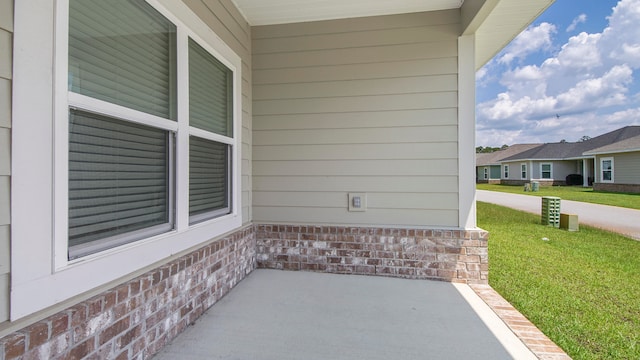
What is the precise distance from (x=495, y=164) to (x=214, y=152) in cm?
3318

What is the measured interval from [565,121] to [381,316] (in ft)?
170

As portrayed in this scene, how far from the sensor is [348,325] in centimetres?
228

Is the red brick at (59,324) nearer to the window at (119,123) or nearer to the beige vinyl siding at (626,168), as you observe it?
the window at (119,123)

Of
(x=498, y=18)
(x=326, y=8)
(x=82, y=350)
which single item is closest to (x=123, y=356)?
(x=82, y=350)

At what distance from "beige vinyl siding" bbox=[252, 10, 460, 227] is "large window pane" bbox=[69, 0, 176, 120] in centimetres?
154

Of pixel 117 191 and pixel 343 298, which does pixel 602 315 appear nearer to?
pixel 343 298

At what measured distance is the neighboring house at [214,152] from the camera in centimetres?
119

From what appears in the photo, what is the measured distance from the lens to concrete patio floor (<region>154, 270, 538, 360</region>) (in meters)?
1.95

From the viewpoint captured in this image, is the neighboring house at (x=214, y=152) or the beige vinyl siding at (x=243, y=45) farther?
the beige vinyl siding at (x=243, y=45)

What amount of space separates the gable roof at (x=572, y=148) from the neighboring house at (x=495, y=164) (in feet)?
6.38

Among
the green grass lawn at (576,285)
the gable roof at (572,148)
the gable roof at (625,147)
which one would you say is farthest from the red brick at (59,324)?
the gable roof at (572,148)

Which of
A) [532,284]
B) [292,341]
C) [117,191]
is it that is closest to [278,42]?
[117,191]

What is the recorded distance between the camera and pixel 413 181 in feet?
10.7

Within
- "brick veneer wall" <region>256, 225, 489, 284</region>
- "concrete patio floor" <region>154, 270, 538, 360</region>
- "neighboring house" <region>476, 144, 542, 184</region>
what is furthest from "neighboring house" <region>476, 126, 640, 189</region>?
"concrete patio floor" <region>154, 270, 538, 360</region>
